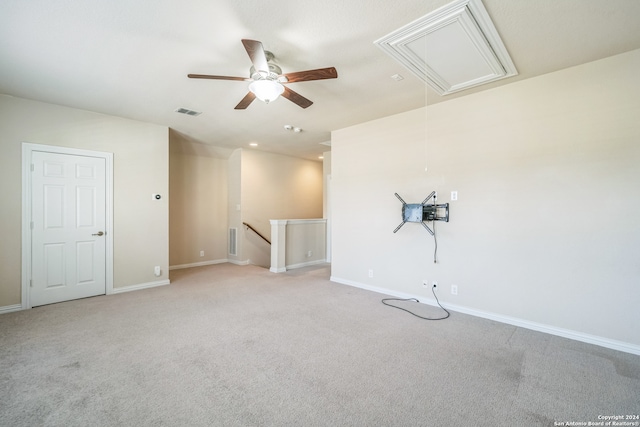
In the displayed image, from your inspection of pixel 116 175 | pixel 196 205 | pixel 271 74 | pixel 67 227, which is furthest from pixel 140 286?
pixel 271 74

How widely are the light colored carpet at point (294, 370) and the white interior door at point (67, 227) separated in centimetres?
45

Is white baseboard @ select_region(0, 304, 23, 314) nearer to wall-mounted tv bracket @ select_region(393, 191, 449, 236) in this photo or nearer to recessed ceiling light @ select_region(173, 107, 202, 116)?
recessed ceiling light @ select_region(173, 107, 202, 116)

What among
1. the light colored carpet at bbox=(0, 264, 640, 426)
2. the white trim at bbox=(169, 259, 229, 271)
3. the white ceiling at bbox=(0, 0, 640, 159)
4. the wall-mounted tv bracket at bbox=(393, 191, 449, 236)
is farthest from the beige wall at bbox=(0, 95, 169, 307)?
the wall-mounted tv bracket at bbox=(393, 191, 449, 236)

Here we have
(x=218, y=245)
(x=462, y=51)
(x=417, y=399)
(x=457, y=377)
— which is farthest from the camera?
(x=218, y=245)

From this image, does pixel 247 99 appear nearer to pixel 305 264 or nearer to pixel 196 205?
pixel 305 264

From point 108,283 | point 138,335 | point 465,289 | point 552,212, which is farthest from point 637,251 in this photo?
point 108,283

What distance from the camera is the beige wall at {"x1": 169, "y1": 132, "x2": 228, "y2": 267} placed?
618cm

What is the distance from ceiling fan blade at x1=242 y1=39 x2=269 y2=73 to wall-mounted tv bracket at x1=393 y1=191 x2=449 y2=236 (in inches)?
100

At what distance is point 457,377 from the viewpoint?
2137mm

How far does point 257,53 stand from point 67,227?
387 centimetres

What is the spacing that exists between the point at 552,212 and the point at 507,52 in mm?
1661

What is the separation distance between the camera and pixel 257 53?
209cm

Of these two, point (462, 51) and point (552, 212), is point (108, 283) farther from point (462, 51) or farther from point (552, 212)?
point (552, 212)

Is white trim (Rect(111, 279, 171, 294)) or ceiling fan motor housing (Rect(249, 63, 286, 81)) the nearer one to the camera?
ceiling fan motor housing (Rect(249, 63, 286, 81))
